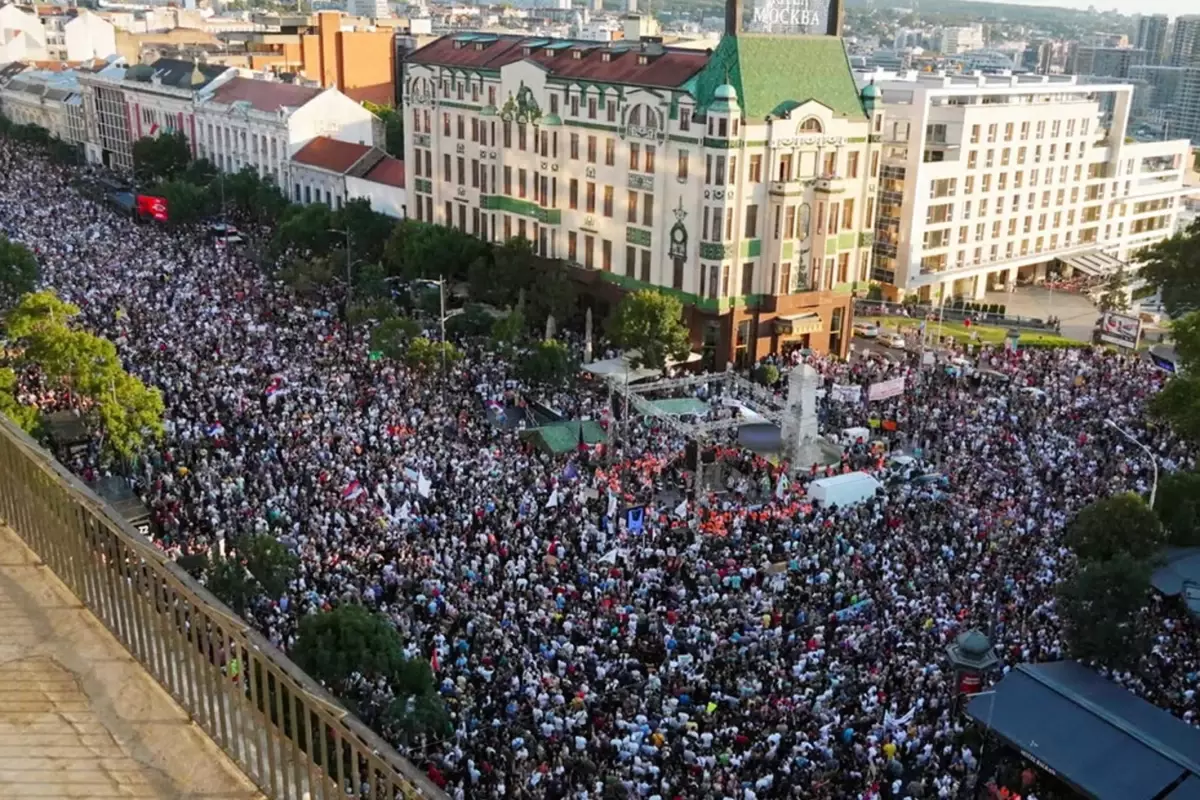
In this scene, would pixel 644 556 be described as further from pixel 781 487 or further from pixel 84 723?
pixel 84 723

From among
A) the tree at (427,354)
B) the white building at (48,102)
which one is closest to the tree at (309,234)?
the tree at (427,354)

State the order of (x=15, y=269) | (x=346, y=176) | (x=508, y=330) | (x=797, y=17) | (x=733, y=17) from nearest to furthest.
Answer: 1. (x=508, y=330)
2. (x=15, y=269)
3. (x=733, y=17)
4. (x=797, y=17)
5. (x=346, y=176)

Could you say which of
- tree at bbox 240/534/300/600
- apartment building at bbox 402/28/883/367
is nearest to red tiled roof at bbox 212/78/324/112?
apartment building at bbox 402/28/883/367

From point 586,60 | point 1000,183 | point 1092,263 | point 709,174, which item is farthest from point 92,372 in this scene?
point 1092,263

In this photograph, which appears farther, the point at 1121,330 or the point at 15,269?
the point at 1121,330

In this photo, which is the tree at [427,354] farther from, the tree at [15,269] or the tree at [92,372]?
the tree at [15,269]
